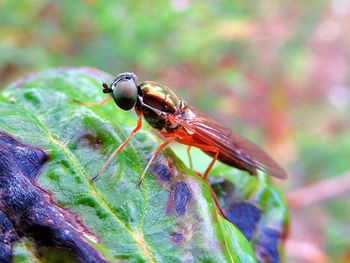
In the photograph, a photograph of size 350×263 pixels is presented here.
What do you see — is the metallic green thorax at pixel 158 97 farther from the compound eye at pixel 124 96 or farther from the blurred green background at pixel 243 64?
the blurred green background at pixel 243 64

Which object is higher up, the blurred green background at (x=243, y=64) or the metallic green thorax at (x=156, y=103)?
the blurred green background at (x=243, y=64)

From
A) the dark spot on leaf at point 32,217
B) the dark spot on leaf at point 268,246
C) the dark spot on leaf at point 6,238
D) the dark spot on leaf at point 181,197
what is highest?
the dark spot on leaf at point 268,246

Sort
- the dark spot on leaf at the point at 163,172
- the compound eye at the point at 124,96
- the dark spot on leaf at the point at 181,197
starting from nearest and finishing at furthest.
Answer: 1. the dark spot on leaf at the point at 181,197
2. the dark spot on leaf at the point at 163,172
3. the compound eye at the point at 124,96

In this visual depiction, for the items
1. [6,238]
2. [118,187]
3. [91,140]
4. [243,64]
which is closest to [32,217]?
[6,238]

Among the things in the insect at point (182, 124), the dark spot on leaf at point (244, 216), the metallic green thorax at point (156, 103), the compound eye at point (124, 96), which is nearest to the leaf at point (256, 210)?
the dark spot on leaf at point (244, 216)

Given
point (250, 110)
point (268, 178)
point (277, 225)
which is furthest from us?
point (250, 110)

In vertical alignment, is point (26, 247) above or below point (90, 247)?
below

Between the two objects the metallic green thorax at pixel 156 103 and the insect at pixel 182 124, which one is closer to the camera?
the insect at pixel 182 124

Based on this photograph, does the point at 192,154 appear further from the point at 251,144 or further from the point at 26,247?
the point at 26,247

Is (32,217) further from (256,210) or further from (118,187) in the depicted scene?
(256,210)

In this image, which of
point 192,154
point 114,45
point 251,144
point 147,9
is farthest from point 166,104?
point 147,9
